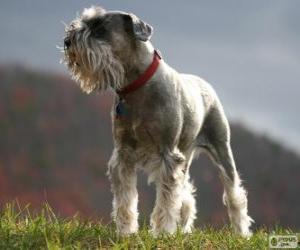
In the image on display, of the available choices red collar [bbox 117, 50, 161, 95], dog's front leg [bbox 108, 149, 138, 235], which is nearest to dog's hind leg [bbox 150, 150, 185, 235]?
dog's front leg [bbox 108, 149, 138, 235]

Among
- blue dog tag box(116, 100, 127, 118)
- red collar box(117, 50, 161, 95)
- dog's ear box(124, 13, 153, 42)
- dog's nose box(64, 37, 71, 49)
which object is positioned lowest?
blue dog tag box(116, 100, 127, 118)

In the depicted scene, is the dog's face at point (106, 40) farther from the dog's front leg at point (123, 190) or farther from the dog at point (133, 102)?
the dog's front leg at point (123, 190)

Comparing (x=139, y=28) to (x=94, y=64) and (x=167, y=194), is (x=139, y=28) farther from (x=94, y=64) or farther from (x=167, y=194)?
(x=167, y=194)

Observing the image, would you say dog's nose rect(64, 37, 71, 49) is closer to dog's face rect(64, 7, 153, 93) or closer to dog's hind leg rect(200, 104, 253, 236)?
dog's face rect(64, 7, 153, 93)

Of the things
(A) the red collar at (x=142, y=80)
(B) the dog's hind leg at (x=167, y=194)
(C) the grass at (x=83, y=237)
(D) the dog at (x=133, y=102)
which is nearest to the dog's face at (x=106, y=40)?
(D) the dog at (x=133, y=102)

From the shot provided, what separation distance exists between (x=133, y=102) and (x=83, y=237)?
1.75 metres

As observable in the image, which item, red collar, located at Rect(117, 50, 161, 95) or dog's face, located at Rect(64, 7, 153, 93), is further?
red collar, located at Rect(117, 50, 161, 95)

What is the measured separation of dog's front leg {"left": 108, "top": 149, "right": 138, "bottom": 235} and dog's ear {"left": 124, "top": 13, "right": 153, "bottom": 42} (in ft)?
4.68

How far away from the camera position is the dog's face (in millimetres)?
7605

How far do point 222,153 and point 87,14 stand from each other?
10.4 feet

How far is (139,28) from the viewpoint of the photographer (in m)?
7.59

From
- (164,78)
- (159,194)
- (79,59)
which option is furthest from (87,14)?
(159,194)

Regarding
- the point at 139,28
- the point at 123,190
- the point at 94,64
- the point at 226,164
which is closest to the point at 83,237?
the point at 123,190

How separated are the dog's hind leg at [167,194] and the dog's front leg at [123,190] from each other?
1.03ft
